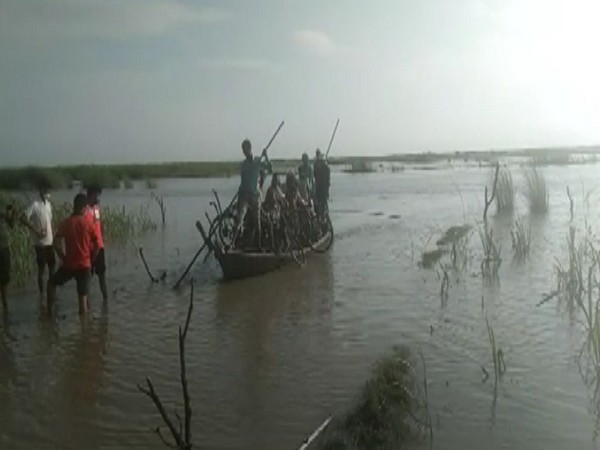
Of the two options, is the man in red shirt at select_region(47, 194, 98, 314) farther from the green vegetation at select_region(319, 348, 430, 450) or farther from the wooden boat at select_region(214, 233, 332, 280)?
the green vegetation at select_region(319, 348, 430, 450)

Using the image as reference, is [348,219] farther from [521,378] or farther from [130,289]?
[521,378]

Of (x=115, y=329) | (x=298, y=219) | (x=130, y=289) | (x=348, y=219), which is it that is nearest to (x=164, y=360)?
(x=115, y=329)

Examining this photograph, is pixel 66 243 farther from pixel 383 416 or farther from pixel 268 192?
pixel 268 192

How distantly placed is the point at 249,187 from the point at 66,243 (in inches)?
164

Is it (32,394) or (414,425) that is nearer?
(414,425)

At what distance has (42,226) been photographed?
1001 centimetres

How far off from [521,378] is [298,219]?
8758 millimetres

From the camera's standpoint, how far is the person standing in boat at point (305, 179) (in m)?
16.4

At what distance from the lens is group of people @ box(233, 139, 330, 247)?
12195mm

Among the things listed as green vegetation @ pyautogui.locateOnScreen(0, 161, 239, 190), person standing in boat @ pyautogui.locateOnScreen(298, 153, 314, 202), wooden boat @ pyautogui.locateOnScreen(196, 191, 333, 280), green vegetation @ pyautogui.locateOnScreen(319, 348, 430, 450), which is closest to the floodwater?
green vegetation @ pyautogui.locateOnScreen(319, 348, 430, 450)

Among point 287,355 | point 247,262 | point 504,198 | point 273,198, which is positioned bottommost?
point 287,355

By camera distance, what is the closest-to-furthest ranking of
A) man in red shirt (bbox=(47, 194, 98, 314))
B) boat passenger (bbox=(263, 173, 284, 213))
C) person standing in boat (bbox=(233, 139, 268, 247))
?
man in red shirt (bbox=(47, 194, 98, 314)) → person standing in boat (bbox=(233, 139, 268, 247)) → boat passenger (bbox=(263, 173, 284, 213))

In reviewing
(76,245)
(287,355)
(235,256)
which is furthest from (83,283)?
(235,256)

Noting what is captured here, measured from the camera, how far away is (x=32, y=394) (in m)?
6.54
